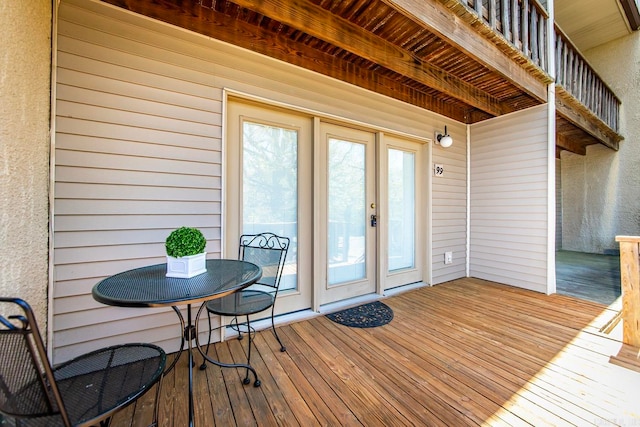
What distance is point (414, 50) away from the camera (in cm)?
256

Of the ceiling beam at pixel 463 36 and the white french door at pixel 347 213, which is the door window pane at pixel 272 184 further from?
the ceiling beam at pixel 463 36

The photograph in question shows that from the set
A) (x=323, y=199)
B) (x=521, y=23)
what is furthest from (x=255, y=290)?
(x=521, y=23)

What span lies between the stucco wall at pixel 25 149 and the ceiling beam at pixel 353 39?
44.5 inches

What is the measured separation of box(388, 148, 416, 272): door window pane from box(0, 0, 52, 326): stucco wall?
3194mm

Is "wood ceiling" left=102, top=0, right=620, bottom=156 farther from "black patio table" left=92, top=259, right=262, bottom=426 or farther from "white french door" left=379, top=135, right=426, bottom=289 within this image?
"black patio table" left=92, top=259, right=262, bottom=426

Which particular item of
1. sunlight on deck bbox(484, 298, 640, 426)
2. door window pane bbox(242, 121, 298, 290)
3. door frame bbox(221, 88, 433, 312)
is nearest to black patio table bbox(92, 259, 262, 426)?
door frame bbox(221, 88, 433, 312)

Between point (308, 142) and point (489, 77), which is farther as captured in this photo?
point (489, 77)

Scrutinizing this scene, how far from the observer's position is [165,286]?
4.20ft

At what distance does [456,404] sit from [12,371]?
77.0 inches

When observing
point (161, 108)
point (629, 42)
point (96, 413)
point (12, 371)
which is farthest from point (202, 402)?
point (629, 42)

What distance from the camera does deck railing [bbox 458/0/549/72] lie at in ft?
8.26

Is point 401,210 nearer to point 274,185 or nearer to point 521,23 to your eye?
point 274,185

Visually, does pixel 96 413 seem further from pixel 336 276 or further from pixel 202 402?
pixel 336 276

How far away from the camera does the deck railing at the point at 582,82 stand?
368cm
